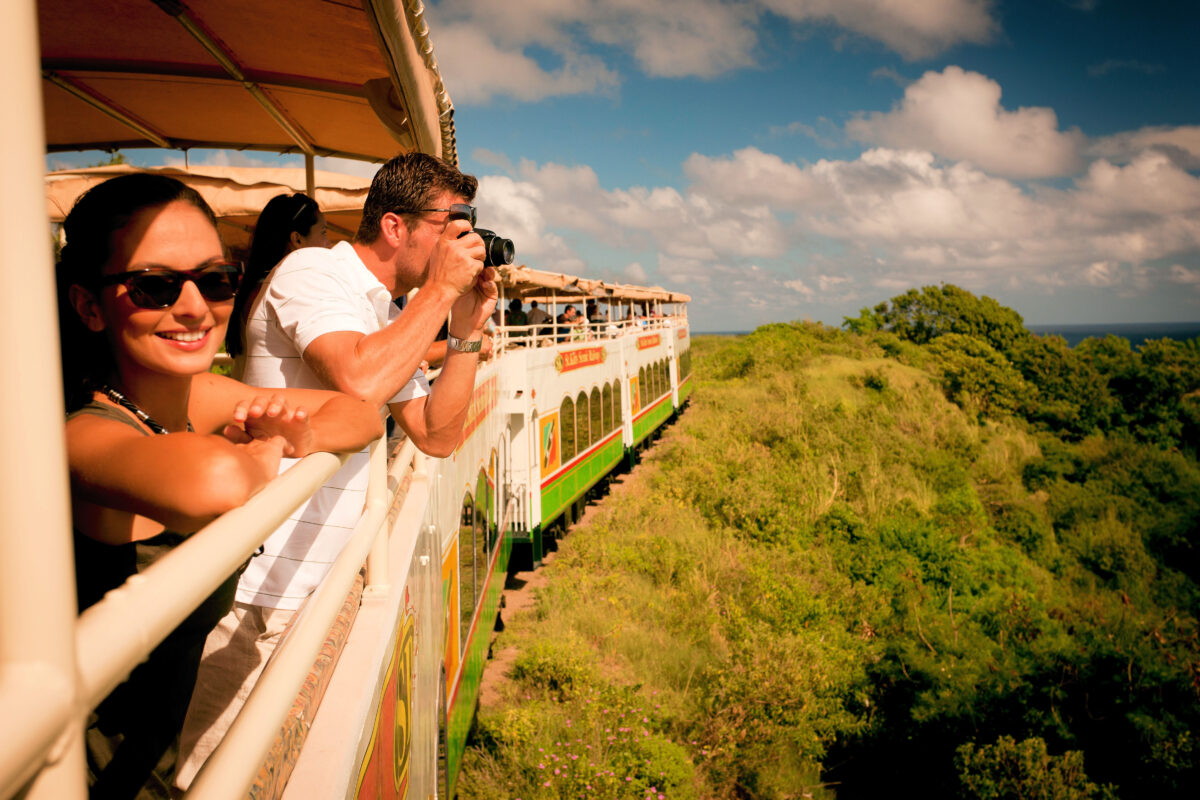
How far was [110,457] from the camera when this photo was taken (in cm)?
87

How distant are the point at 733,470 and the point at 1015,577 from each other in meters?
5.25

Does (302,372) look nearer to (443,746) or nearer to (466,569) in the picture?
(443,746)

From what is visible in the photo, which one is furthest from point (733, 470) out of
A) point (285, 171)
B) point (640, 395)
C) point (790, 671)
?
point (285, 171)

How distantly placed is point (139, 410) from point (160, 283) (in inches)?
7.9

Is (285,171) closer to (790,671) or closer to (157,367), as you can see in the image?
(157,367)

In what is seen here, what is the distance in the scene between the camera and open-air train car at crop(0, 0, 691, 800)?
15.8 inches

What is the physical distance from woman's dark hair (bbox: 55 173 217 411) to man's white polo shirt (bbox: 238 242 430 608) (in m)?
0.62

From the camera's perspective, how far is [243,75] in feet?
7.75

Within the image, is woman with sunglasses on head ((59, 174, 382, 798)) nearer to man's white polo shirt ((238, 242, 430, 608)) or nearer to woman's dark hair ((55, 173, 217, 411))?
woman's dark hair ((55, 173, 217, 411))

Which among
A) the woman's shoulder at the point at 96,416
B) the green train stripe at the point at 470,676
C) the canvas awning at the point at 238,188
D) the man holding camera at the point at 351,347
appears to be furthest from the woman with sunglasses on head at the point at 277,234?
the canvas awning at the point at 238,188

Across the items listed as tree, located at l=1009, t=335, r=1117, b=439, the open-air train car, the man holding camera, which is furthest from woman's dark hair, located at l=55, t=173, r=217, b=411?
tree, located at l=1009, t=335, r=1117, b=439

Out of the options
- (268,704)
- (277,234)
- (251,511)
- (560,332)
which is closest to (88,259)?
(251,511)

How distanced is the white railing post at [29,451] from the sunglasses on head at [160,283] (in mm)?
706

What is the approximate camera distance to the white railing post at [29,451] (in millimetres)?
391
